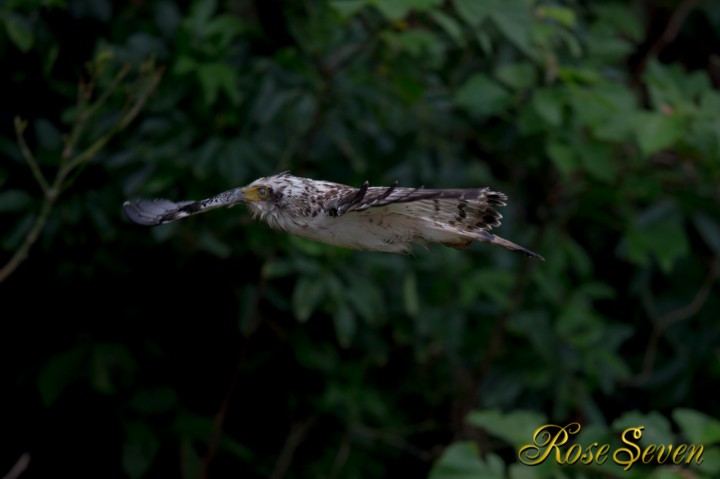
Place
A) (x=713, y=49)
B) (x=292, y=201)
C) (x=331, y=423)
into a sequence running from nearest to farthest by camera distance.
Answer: (x=292, y=201)
(x=331, y=423)
(x=713, y=49)

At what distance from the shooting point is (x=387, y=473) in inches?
214

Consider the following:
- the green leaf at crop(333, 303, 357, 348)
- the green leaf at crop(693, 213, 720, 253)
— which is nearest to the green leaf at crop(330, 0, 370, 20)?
the green leaf at crop(333, 303, 357, 348)

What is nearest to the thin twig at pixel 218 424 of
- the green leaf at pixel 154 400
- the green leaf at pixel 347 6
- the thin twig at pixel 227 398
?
the thin twig at pixel 227 398

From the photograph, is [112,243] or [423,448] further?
[423,448]

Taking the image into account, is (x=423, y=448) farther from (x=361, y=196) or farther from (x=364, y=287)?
(x=361, y=196)

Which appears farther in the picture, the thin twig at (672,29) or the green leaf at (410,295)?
the thin twig at (672,29)

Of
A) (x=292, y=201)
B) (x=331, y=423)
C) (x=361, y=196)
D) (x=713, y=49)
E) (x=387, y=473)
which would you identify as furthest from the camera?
(x=713, y=49)

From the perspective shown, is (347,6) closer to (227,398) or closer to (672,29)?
(227,398)

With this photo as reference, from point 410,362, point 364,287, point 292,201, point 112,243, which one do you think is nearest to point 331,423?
point 410,362

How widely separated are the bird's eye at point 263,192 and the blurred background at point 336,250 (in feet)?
3.45

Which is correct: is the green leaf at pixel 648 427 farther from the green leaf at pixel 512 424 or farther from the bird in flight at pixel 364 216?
the bird in flight at pixel 364 216

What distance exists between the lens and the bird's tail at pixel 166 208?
Answer: 2611 millimetres

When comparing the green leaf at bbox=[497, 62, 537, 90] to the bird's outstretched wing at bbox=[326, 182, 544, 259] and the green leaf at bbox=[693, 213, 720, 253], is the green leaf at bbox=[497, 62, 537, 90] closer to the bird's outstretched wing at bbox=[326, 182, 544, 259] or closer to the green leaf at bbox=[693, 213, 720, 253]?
the green leaf at bbox=[693, 213, 720, 253]

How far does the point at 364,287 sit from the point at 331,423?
96 cm
